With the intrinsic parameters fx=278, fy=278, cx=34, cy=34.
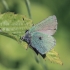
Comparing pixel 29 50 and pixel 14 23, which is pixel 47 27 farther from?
pixel 29 50

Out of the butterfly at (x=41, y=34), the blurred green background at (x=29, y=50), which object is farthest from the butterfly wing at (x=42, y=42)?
the blurred green background at (x=29, y=50)

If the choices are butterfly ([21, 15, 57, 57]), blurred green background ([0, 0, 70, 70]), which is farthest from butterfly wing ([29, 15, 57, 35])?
blurred green background ([0, 0, 70, 70])

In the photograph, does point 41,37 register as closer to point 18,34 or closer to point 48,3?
point 18,34

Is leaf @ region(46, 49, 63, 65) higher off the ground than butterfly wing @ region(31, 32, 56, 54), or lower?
lower

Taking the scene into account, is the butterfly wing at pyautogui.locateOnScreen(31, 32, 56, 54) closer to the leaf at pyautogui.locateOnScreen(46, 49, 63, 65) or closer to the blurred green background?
the leaf at pyautogui.locateOnScreen(46, 49, 63, 65)

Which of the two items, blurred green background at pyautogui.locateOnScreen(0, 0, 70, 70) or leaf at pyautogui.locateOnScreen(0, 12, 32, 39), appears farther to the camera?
blurred green background at pyautogui.locateOnScreen(0, 0, 70, 70)

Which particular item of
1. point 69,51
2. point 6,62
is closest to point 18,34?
point 6,62
